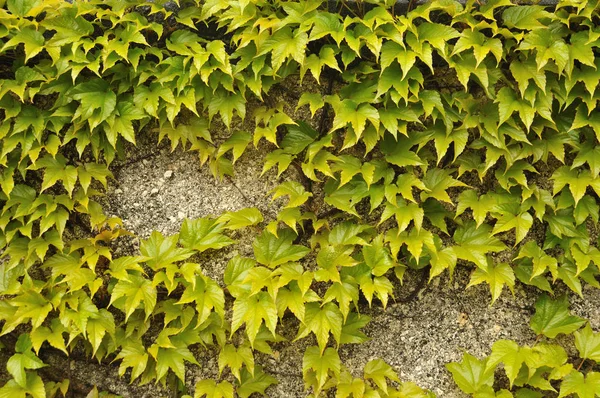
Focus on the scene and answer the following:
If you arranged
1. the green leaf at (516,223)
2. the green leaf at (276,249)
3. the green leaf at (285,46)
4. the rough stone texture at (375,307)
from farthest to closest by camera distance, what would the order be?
the rough stone texture at (375,307) < the green leaf at (276,249) < the green leaf at (516,223) < the green leaf at (285,46)

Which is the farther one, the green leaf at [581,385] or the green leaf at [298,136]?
the green leaf at [298,136]

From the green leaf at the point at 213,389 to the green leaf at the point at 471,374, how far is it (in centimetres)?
112

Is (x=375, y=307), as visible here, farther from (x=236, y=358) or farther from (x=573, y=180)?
(x=573, y=180)

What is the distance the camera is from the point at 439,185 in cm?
268

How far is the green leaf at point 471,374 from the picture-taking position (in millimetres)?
2697

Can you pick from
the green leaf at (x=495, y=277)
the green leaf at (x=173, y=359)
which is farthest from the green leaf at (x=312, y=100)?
the green leaf at (x=173, y=359)

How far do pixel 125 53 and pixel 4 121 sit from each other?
72 cm

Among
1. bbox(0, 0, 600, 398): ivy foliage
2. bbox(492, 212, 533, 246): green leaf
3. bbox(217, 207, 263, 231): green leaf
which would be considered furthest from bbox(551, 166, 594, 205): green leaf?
bbox(217, 207, 263, 231): green leaf

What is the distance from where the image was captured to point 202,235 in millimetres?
2748

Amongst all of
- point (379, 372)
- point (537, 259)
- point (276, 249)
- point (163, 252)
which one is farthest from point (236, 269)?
point (537, 259)

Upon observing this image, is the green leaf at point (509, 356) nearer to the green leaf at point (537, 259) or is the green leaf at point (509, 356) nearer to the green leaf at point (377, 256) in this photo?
the green leaf at point (537, 259)

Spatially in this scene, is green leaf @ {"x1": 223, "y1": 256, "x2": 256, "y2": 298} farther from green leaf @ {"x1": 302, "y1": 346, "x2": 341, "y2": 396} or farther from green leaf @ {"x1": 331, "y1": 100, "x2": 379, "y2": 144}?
green leaf @ {"x1": 331, "y1": 100, "x2": 379, "y2": 144}

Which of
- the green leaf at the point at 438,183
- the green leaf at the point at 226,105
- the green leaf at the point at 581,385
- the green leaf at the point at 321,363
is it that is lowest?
the green leaf at the point at 321,363

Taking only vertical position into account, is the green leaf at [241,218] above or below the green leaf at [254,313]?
above
